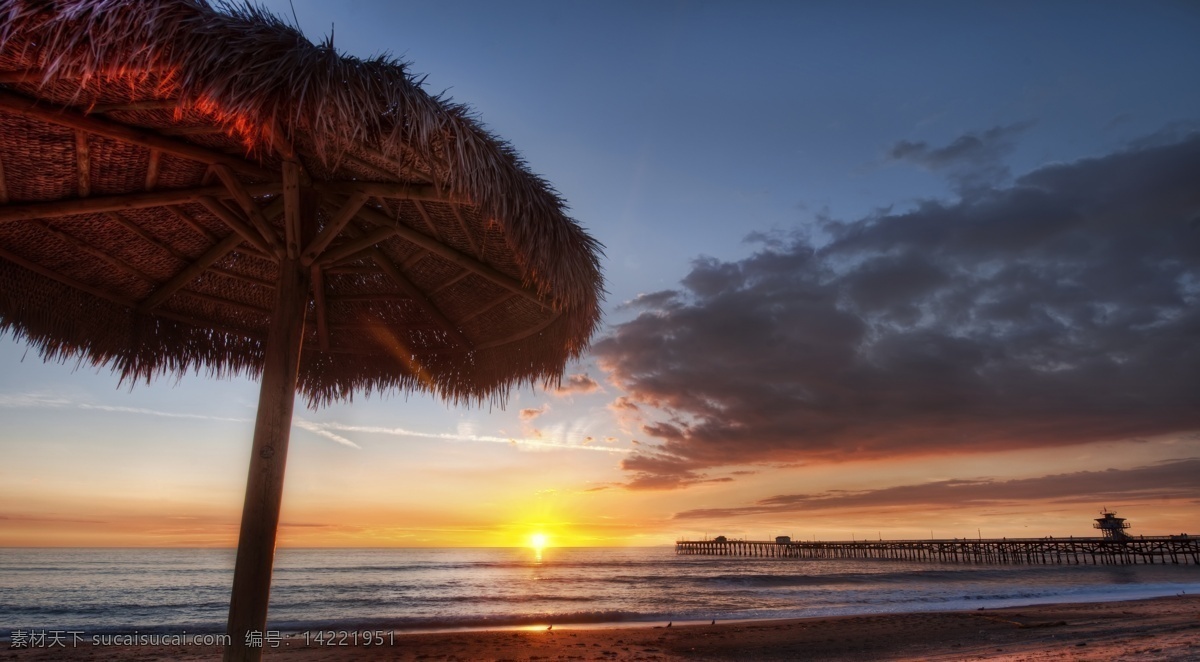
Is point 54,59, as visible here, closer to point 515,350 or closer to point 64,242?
point 64,242

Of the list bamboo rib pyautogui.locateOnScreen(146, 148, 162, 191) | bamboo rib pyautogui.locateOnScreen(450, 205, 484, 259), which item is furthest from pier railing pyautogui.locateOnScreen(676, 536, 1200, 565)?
bamboo rib pyautogui.locateOnScreen(146, 148, 162, 191)

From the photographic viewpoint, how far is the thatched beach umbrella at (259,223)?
241cm

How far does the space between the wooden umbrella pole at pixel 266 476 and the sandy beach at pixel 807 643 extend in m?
5.40

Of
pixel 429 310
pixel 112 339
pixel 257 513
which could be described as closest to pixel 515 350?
pixel 429 310

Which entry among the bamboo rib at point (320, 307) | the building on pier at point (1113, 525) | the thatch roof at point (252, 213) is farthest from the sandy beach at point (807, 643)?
the building on pier at point (1113, 525)

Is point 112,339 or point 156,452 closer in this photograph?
point 112,339

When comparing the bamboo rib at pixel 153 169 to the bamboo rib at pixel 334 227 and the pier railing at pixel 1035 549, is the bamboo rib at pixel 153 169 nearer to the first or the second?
the bamboo rib at pixel 334 227

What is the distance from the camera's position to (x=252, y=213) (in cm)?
317

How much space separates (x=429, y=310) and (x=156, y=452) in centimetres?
1310

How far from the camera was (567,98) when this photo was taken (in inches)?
279

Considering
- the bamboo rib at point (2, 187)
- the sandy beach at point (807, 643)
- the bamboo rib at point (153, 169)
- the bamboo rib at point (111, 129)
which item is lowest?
the sandy beach at point (807, 643)

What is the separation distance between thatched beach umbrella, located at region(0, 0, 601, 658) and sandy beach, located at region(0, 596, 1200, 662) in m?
4.96

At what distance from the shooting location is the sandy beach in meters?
7.35

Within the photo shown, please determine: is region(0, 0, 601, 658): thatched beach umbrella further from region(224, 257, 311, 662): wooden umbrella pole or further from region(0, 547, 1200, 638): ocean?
region(0, 547, 1200, 638): ocean
